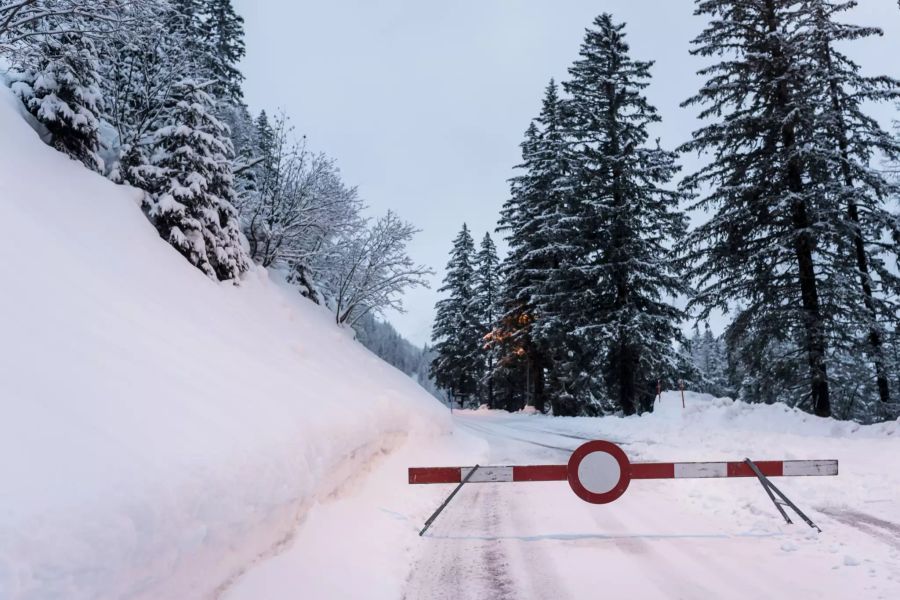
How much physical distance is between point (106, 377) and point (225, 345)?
3.88m

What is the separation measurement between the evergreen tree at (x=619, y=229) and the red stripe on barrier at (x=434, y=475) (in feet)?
52.0

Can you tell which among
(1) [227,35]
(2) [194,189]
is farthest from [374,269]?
(1) [227,35]

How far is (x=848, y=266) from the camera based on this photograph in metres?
14.1

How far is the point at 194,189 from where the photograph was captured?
39.5 ft

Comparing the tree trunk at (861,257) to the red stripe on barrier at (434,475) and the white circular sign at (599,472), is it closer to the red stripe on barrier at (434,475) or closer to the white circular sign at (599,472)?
the white circular sign at (599,472)

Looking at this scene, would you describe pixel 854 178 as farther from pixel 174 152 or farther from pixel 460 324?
pixel 460 324

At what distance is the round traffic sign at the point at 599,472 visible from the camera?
5.25 metres

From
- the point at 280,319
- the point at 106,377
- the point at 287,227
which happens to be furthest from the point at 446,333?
the point at 106,377

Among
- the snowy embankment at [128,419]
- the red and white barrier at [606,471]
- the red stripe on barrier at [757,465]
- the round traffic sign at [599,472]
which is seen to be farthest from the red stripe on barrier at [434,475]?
the red stripe on barrier at [757,465]

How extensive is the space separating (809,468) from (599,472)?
2.38 meters

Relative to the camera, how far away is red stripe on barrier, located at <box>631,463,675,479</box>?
5340 mm

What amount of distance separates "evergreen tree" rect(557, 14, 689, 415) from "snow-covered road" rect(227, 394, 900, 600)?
459 inches

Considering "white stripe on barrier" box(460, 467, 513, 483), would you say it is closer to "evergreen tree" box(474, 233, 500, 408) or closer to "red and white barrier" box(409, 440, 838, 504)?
"red and white barrier" box(409, 440, 838, 504)

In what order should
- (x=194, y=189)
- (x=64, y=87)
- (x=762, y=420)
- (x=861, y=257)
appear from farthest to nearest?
(x=861, y=257) → (x=762, y=420) → (x=194, y=189) → (x=64, y=87)
